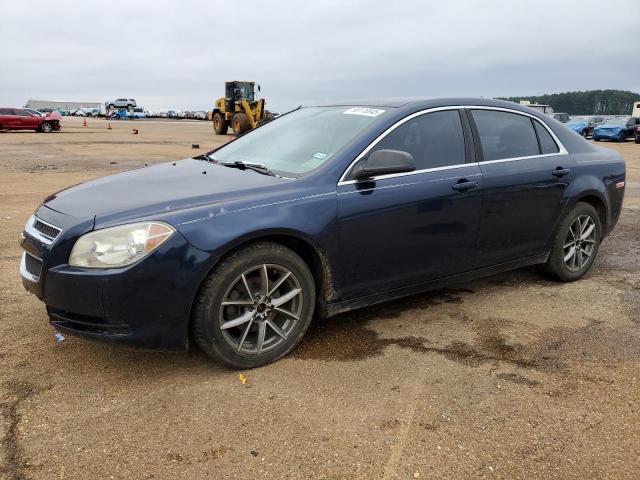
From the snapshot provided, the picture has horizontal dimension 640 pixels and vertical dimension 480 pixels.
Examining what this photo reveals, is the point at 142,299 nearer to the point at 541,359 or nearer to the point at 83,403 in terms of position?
the point at 83,403

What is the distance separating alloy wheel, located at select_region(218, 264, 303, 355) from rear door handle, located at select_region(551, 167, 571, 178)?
99.5 inches

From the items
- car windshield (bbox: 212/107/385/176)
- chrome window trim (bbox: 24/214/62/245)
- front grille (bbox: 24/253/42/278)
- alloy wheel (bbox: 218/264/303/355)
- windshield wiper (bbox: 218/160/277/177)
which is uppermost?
car windshield (bbox: 212/107/385/176)

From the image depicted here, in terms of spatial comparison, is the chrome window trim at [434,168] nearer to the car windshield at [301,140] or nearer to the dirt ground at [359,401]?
the car windshield at [301,140]

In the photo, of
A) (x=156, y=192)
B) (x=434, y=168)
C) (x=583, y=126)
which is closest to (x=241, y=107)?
(x=583, y=126)

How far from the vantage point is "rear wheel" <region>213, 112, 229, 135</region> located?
108ft

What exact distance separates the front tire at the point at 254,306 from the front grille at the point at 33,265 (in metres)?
0.91

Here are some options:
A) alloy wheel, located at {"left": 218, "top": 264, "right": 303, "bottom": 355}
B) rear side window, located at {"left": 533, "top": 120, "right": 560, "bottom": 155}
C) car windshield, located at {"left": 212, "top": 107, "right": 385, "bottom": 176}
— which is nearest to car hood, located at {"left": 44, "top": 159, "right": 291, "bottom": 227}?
car windshield, located at {"left": 212, "top": 107, "right": 385, "bottom": 176}

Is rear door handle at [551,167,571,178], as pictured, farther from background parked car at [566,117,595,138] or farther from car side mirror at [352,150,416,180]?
background parked car at [566,117,595,138]

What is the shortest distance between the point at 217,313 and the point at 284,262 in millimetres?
486

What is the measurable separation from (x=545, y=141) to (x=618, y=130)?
101 ft

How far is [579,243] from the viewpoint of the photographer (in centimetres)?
501

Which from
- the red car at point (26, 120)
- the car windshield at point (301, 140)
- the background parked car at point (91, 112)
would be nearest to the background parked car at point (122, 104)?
→ the background parked car at point (91, 112)

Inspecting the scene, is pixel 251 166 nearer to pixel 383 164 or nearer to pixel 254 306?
pixel 383 164

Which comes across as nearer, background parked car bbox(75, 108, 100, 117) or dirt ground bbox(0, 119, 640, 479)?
dirt ground bbox(0, 119, 640, 479)
